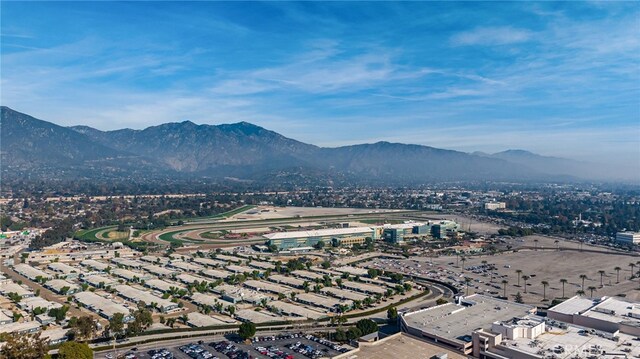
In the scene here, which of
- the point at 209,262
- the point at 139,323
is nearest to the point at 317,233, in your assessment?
the point at 209,262

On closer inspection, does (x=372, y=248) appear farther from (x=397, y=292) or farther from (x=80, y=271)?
(x=80, y=271)

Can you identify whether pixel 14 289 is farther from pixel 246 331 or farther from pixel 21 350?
pixel 246 331

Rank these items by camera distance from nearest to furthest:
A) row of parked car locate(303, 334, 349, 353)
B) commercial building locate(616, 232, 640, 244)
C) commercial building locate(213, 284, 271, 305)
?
row of parked car locate(303, 334, 349, 353) → commercial building locate(213, 284, 271, 305) → commercial building locate(616, 232, 640, 244)

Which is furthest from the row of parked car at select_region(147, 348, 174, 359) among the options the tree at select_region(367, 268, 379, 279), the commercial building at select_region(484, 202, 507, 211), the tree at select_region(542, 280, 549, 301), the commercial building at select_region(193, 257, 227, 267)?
the commercial building at select_region(484, 202, 507, 211)

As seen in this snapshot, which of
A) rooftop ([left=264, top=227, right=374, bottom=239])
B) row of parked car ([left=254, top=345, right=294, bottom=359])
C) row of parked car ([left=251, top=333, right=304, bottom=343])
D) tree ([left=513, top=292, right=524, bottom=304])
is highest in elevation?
rooftop ([left=264, top=227, right=374, bottom=239])

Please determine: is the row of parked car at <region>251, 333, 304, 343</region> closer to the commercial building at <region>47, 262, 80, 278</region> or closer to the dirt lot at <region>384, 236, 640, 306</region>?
the dirt lot at <region>384, 236, 640, 306</region>

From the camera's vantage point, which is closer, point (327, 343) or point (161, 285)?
point (327, 343)

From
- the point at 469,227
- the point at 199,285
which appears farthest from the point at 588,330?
the point at 469,227
